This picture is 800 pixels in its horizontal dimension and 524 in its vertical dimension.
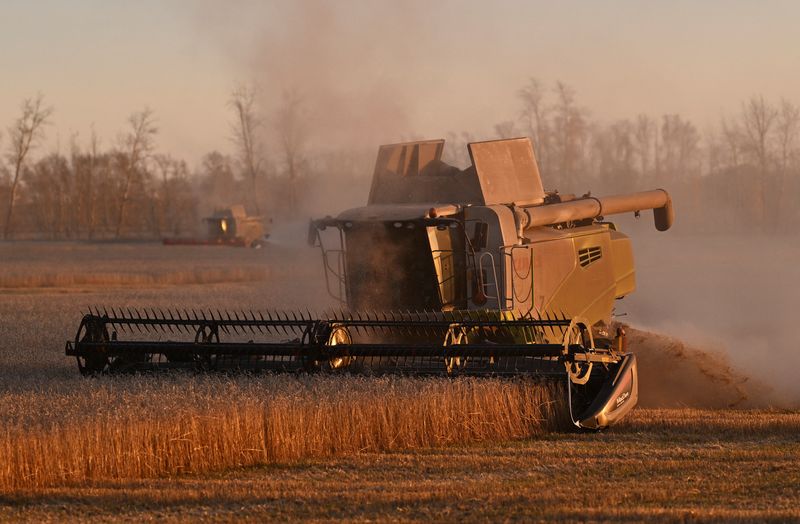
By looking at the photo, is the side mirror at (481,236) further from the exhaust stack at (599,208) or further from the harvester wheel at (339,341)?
the harvester wheel at (339,341)

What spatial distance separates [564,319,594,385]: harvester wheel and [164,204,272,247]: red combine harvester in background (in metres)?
52.3

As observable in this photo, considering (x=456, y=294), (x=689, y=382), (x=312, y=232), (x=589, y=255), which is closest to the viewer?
(x=456, y=294)

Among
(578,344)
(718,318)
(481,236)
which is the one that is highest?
(481,236)

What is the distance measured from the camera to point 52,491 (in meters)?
7.63

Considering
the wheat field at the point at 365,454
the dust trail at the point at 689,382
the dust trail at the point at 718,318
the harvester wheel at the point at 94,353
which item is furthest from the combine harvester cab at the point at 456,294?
the dust trail at the point at 718,318

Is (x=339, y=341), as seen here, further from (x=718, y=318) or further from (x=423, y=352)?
(x=718, y=318)

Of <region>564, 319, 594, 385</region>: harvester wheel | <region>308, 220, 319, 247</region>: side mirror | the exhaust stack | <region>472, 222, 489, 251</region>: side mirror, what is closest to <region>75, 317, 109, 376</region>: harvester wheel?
<region>308, 220, 319, 247</region>: side mirror

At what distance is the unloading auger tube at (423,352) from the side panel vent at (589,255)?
1.01 m

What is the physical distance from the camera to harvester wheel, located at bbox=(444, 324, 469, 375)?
10555 millimetres

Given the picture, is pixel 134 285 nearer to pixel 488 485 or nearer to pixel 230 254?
pixel 230 254

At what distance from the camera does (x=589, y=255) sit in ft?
41.0

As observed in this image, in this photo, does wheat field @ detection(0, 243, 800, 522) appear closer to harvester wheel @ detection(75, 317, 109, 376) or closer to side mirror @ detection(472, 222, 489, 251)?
harvester wheel @ detection(75, 317, 109, 376)

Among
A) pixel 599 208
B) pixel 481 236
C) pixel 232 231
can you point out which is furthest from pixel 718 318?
pixel 232 231

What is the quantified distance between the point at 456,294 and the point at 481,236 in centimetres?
66
